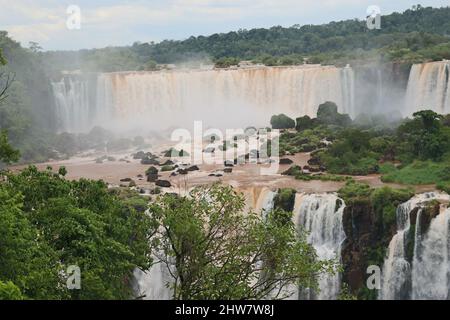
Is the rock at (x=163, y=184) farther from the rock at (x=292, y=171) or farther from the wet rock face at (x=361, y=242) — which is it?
the wet rock face at (x=361, y=242)

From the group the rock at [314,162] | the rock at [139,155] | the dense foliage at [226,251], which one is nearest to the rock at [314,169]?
the rock at [314,162]

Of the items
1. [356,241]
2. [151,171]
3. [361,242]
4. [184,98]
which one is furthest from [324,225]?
[184,98]

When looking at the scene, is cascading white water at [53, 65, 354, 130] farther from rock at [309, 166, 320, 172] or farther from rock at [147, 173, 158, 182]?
rock at [147, 173, 158, 182]

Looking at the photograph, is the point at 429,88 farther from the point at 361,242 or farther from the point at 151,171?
the point at 361,242

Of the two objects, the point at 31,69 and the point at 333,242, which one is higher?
the point at 31,69
